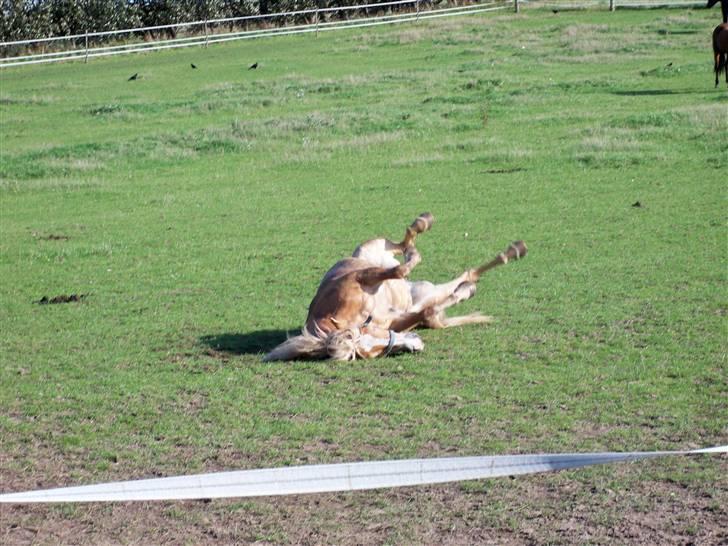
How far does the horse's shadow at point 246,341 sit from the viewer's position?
8.77m

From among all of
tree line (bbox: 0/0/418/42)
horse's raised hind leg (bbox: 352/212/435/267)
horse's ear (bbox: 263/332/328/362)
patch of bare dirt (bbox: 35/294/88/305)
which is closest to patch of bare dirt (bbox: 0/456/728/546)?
horse's ear (bbox: 263/332/328/362)

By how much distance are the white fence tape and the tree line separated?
49083mm

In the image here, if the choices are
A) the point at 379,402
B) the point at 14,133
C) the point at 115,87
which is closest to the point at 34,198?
the point at 14,133

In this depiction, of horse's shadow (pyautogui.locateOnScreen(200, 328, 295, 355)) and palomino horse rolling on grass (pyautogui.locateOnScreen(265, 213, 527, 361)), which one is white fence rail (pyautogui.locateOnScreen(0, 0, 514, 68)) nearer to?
horse's shadow (pyautogui.locateOnScreen(200, 328, 295, 355))

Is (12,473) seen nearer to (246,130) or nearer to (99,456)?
(99,456)

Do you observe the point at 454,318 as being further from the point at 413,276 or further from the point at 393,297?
the point at 413,276

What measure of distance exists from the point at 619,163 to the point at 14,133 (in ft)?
50.4

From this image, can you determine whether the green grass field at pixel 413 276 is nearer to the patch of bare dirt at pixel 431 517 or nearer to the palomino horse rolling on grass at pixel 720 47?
the patch of bare dirt at pixel 431 517

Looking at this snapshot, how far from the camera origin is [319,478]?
5.01 metres

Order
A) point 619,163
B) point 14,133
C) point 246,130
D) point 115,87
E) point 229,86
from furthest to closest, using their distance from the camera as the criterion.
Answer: point 115,87 → point 229,86 → point 14,133 → point 246,130 → point 619,163

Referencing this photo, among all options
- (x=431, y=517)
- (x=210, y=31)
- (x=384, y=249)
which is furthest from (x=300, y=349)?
(x=210, y=31)

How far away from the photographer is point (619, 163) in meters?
17.8

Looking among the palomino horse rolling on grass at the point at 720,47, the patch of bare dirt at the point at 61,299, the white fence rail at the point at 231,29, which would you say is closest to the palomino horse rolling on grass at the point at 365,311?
the patch of bare dirt at the point at 61,299

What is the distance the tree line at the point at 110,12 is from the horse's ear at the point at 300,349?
45.9 m
